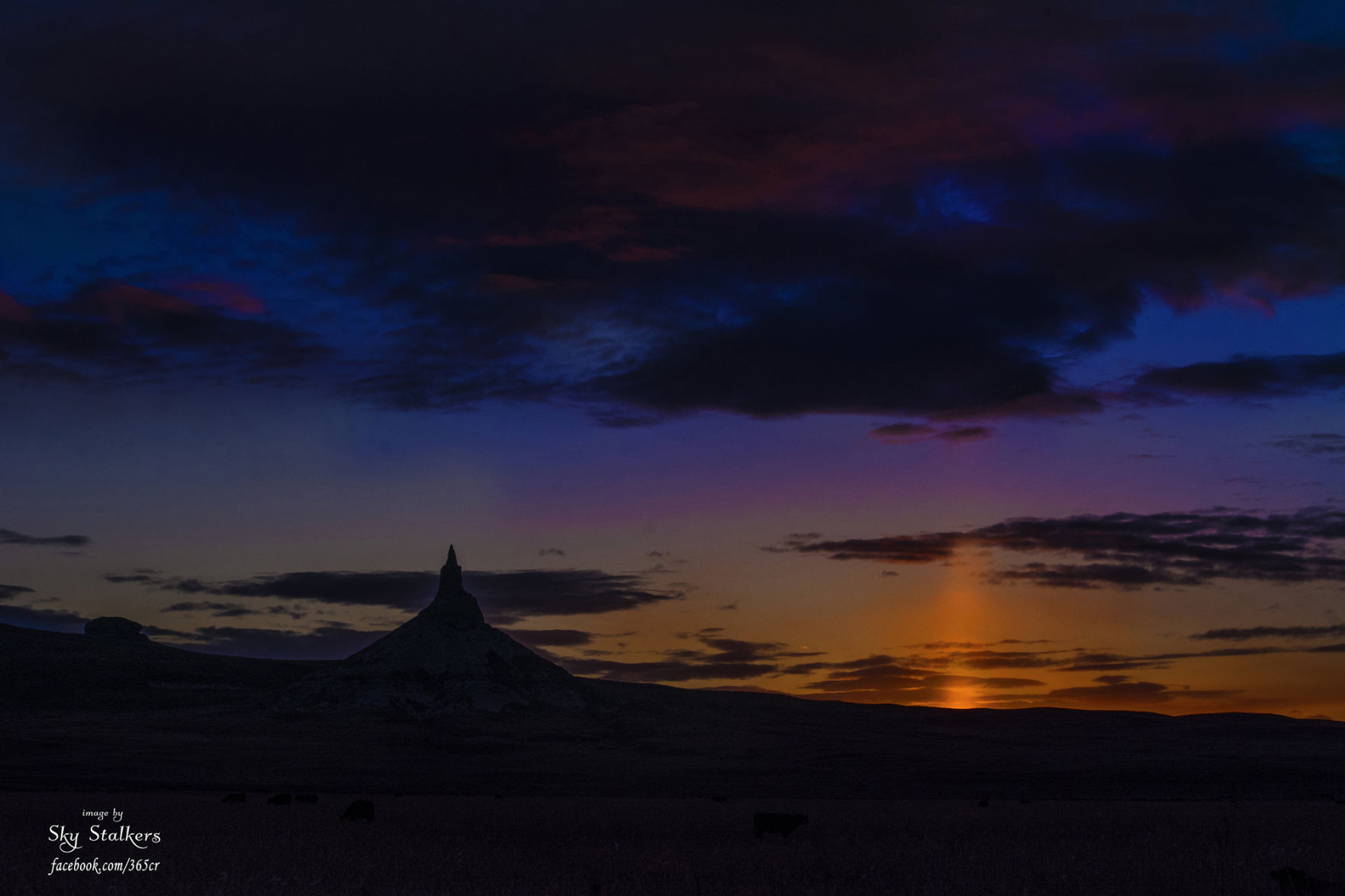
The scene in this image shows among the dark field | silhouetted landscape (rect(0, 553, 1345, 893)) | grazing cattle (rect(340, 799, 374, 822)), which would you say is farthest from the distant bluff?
grazing cattle (rect(340, 799, 374, 822))

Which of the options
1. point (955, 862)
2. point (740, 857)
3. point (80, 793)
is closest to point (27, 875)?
point (740, 857)

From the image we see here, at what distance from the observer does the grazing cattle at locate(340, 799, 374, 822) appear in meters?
43.8

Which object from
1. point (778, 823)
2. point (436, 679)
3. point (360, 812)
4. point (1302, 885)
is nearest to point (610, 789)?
point (360, 812)

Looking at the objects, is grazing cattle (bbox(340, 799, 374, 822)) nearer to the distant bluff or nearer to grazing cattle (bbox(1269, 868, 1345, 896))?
grazing cattle (bbox(1269, 868, 1345, 896))

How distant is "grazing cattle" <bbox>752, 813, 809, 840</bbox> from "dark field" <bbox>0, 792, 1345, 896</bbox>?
1.32 feet

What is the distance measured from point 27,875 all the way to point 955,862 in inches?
760

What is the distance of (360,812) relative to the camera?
145 ft

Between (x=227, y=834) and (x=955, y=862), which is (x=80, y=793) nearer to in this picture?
(x=227, y=834)

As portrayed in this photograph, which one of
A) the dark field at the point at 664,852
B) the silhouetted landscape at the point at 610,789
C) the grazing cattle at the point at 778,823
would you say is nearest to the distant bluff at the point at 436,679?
the silhouetted landscape at the point at 610,789

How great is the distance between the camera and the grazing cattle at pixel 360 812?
43.8 metres

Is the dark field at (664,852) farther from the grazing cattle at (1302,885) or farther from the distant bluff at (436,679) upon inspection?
the distant bluff at (436,679)

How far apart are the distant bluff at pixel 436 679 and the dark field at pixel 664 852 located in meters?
120

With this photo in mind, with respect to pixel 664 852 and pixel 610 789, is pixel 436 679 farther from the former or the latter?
pixel 664 852

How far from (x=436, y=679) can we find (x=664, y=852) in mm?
159938
